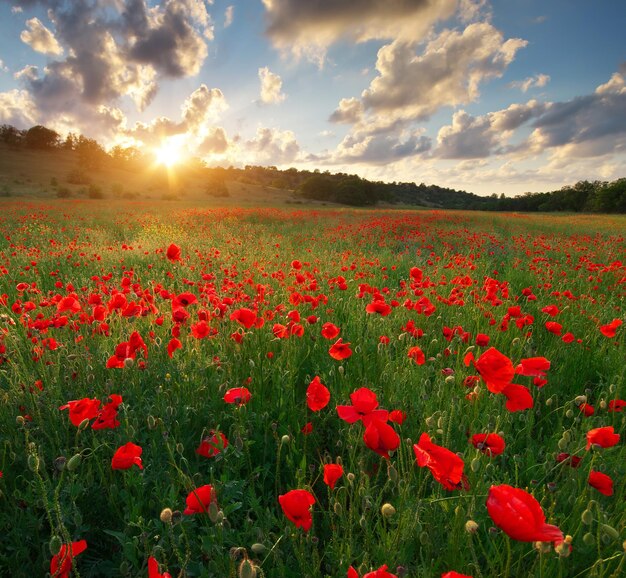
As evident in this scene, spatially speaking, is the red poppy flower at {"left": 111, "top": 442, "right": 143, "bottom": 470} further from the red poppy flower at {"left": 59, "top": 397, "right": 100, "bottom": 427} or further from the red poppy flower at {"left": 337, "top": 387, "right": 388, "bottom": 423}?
the red poppy flower at {"left": 337, "top": 387, "right": 388, "bottom": 423}

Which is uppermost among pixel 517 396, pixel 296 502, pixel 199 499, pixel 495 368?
pixel 495 368

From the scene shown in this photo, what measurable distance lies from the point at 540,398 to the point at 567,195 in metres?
74.2

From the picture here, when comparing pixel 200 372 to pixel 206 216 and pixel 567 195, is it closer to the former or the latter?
pixel 206 216

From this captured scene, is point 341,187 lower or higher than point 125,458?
higher

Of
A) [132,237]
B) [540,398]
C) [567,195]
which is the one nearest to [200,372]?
[540,398]

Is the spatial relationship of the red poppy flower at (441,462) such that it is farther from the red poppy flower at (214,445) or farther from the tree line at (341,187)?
the tree line at (341,187)

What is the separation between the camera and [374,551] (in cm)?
138

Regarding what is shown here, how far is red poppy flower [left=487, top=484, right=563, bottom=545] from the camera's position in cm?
78

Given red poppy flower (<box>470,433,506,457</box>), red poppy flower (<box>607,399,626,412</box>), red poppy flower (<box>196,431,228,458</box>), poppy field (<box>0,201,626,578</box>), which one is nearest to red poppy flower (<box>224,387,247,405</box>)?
poppy field (<box>0,201,626,578</box>)

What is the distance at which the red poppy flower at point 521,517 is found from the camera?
782 mm

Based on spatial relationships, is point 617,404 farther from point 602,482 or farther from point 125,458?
point 125,458

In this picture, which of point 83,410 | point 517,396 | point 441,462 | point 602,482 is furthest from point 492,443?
point 83,410

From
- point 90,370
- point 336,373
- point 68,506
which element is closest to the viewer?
point 68,506

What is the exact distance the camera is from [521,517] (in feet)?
2.57
